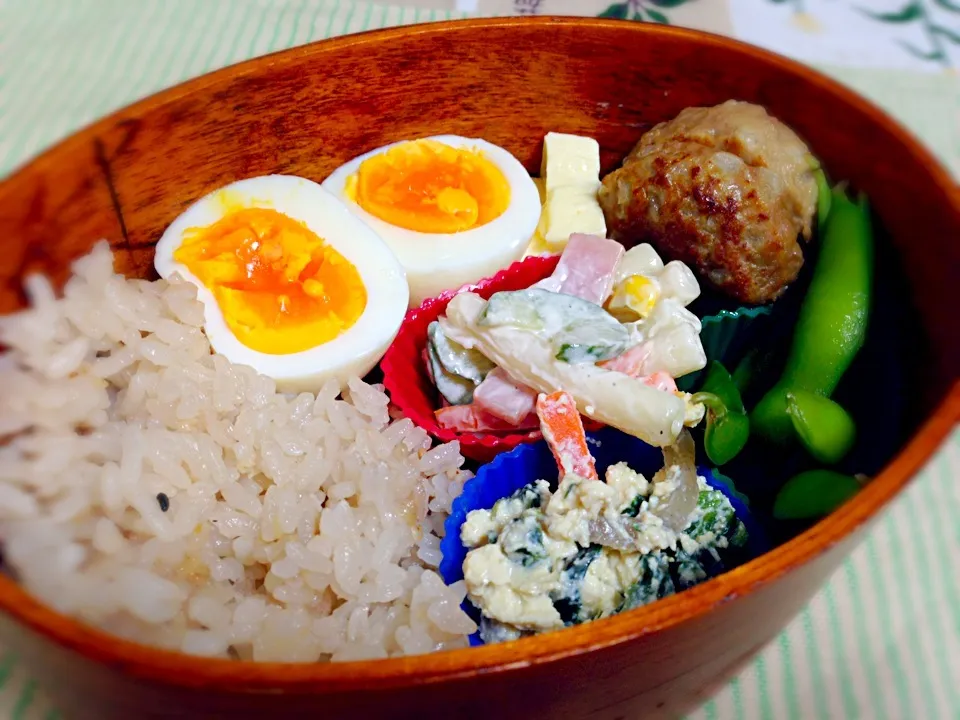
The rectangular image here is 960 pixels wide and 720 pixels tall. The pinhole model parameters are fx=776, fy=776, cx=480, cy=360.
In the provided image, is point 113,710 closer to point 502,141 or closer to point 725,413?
point 725,413

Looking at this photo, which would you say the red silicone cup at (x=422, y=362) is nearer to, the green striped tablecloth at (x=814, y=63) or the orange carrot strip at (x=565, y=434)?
the orange carrot strip at (x=565, y=434)

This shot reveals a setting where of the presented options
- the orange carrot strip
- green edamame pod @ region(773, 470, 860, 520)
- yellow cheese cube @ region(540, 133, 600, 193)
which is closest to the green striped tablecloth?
green edamame pod @ region(773, 470, 860, 520)

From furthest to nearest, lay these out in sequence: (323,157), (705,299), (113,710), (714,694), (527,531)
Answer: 1. (323,157)
2. (705,299)
3. (714,694)
4. (527,531)
5. (113,710)

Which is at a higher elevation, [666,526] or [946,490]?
[666,526]

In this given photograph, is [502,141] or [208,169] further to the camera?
[502,141]

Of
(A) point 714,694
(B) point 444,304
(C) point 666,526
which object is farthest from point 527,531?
(B) point 444,304

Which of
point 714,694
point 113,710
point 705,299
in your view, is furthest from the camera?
point 705,299

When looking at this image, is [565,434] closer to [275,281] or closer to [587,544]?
[587,544]
